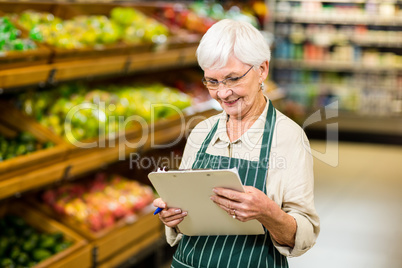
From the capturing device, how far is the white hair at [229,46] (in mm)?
1632

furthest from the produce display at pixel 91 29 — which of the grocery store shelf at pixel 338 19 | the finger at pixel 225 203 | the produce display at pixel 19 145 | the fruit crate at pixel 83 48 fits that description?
the grocery store shelf at pixel 338 19

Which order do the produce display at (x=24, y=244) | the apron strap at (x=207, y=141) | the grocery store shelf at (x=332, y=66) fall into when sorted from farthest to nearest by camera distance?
the grocery store shelf at (x=332, y=66) → the produce display at (x=24, y=244) → the apron strap at (x=207, y=141)

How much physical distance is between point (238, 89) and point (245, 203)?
1.28 feet

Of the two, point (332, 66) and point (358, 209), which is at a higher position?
point (332, 66)

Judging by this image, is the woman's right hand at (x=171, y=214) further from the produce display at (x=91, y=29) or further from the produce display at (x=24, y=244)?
the produce display at (x=91, y=29)

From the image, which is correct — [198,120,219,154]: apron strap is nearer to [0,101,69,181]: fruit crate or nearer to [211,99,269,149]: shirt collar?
[211,99,269,149]: shirt collar

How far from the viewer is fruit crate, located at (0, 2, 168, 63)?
3.27m

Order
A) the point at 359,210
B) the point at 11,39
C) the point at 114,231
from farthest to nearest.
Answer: the point at 359,210 < the point at 114,231 < the point at 11,39

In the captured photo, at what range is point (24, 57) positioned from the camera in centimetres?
291

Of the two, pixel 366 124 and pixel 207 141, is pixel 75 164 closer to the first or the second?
pixel 207 141

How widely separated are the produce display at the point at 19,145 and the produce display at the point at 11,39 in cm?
51

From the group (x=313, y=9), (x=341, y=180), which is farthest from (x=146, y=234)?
(x=313, y=9)

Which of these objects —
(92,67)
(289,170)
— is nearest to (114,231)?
(92,67)

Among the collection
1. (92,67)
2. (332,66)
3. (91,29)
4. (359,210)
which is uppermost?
(332,66)
